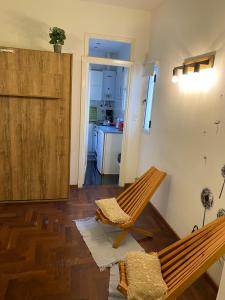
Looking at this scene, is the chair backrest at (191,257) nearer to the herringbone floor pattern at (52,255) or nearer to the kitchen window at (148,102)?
the herringbone floor pattern at (52,255)

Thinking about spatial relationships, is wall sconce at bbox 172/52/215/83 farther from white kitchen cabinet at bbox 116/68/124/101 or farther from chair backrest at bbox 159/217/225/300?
white kitchen cabinet at bbox 116/68/124/101

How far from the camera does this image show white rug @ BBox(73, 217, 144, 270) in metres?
2.35

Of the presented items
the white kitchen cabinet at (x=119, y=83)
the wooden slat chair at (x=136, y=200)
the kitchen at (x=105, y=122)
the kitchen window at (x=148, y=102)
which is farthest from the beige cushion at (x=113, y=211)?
the white kitchen cabinet at (x=119, y=83)

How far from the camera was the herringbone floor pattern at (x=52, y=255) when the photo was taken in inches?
76.9

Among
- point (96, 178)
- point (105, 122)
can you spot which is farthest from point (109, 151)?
point (105, 122)

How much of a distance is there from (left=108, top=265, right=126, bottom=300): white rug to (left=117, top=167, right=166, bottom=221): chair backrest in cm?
56

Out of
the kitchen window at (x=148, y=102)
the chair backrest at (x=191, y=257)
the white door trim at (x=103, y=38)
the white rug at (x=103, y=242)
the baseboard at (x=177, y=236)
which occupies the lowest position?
the white rug at (x=103, y=242)

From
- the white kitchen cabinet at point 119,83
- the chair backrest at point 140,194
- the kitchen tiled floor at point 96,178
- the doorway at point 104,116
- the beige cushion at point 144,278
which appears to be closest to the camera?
A: the beige cushion at point 144,278

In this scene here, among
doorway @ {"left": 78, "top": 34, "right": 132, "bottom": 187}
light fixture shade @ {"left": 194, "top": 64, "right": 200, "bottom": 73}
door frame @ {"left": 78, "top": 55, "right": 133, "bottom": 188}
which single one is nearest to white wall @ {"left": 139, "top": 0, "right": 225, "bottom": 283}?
light fixture shade @ {"left": 194, "top": 64, "right": 200, "bottom": 73}

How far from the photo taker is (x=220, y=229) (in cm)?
177

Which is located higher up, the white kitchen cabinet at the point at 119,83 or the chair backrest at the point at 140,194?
the white kitchen cabinet at the point at 119,83

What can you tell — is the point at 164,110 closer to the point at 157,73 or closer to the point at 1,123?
the point at 157,73

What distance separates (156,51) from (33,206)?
2864 mm

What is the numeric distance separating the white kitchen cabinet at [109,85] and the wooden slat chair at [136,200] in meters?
3.51
